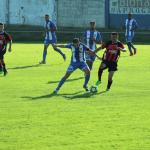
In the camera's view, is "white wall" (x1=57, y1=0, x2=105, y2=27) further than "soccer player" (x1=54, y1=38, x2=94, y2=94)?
Yes

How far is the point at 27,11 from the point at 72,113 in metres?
36.0

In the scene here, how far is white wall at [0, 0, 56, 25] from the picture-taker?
50.5 meters

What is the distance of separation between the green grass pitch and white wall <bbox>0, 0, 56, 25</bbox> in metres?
25.3

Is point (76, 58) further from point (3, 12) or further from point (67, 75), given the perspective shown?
point (3, 12)

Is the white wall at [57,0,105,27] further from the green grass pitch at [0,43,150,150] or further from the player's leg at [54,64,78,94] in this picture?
the player's leg at [54,64,78,94]

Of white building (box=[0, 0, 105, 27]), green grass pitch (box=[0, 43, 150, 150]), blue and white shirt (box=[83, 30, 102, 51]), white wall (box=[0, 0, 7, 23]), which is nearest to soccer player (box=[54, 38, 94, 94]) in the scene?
green grass pitch (box=[0, 43, 150, 150])

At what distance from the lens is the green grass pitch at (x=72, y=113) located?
40.0 feet

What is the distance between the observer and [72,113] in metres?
15.4

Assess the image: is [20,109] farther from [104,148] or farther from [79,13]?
[79,13]

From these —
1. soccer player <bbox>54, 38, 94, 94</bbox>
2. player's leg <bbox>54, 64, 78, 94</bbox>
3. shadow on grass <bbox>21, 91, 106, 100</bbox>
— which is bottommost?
shadow on grass <bbox>21, 91, 106, 100</bbox>

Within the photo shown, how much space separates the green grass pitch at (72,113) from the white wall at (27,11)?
2529 centimetres

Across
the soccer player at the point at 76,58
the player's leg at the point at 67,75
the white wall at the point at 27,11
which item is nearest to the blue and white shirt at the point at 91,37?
the soccer player at the point at 76,58

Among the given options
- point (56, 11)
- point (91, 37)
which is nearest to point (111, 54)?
point (91, 37)

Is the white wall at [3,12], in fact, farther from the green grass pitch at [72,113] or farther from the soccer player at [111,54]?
the soccer player at [111,54]
